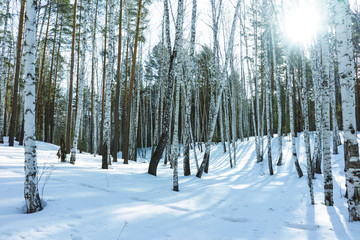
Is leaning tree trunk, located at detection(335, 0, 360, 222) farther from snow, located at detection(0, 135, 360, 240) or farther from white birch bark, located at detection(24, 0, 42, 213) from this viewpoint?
white birch bark, located at detection(24, 0, 42, 213)

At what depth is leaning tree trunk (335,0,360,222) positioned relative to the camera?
12.3ft

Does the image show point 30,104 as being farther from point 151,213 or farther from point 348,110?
point 348,110

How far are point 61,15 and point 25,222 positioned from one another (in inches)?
679

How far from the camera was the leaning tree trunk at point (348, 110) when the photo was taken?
12.3ft

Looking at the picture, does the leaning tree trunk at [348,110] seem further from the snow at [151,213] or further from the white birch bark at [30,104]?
the white birch bark at [30,104]

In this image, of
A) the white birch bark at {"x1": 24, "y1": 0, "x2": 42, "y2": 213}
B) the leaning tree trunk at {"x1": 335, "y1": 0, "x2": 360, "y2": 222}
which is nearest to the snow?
the white birch bark at {"x1": 24, "y1": 0, "x2": 42, "y2": 213}

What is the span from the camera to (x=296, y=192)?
7219 mm

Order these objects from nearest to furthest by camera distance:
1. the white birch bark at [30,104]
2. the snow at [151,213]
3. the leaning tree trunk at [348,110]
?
the snow at [151,213], the white birch bark at [30,104], the leaning tree trunk at [348,110]

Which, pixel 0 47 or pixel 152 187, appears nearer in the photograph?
pixel 152 187

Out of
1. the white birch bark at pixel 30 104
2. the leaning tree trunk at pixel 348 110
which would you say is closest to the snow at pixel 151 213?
the white birch bark at pixel 30 104

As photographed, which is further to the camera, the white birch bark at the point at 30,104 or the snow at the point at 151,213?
the white birch bark at the point at 30,104

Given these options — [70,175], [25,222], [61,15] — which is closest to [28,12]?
[25,222]

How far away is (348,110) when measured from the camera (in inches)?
155

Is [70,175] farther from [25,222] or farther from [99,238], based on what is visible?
[99,238]
